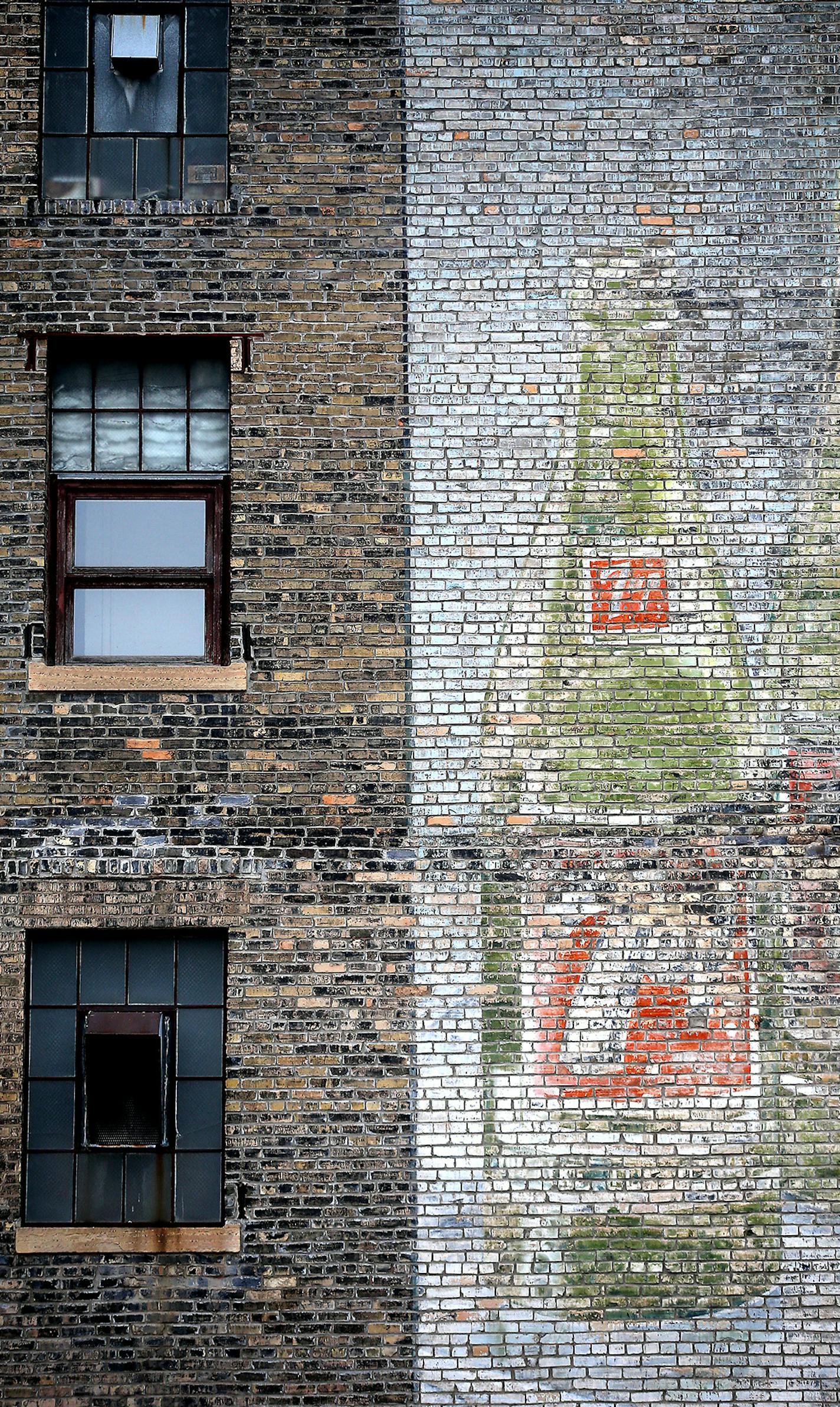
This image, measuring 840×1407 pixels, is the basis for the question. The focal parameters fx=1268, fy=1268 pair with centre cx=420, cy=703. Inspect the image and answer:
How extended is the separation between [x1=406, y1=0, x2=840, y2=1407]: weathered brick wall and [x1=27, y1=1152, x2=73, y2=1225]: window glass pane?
228 cm

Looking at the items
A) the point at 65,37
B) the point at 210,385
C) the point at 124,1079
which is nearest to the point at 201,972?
the point at 124,1079

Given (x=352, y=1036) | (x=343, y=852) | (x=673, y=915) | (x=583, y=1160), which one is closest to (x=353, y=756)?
(x=343, y=852)

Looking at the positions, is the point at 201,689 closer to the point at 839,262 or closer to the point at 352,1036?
the point at 352,1036

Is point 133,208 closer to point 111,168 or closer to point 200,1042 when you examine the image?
point 111,168

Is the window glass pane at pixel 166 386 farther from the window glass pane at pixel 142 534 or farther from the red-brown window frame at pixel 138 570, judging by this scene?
Answer: the window glass pane at pixel 142 534

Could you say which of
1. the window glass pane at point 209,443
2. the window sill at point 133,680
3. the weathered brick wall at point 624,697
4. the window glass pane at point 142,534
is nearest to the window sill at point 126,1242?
the weathered brick wall at point 624,697

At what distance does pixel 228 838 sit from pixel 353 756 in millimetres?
962

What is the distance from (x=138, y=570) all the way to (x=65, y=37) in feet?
12.4

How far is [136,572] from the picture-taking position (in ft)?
28.2

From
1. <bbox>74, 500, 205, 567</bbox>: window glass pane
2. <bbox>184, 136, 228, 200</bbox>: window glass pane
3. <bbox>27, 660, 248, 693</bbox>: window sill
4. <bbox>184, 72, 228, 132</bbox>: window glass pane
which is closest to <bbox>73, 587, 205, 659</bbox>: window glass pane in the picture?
<bbox>74, 500, 205, 567</bbox>: window glass pane

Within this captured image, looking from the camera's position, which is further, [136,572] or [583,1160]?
[136,572]

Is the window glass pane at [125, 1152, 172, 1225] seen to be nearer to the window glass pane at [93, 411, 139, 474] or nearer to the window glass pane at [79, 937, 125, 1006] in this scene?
the window glass pane at [79, 937, 125, 1006]

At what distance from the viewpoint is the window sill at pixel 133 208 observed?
8.52 m

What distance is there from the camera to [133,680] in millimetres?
8266
